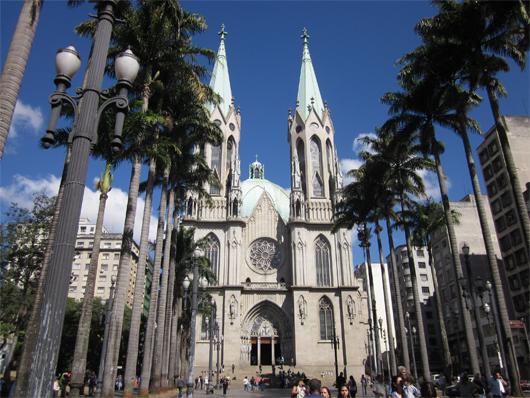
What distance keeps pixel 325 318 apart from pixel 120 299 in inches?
1221

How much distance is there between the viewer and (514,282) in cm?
4203

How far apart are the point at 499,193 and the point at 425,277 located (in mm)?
28008

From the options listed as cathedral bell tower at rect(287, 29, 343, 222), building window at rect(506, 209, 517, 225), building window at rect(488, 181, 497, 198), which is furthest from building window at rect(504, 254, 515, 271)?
cathedral bell tower at rect(287, 29, 343, 222)

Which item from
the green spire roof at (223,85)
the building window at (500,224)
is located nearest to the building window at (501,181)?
the building window at (500,224)

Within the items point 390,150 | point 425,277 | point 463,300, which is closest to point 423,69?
point 390,150

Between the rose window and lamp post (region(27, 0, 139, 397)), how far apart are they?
41546 millimetres

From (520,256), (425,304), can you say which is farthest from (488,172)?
(425,304)

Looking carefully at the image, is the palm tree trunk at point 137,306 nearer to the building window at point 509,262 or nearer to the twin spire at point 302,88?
the twin spire at point 302,88

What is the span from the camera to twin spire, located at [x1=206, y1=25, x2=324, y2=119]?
2185 inches

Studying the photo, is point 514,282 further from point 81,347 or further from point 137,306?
point 81,347

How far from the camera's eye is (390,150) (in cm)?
2348

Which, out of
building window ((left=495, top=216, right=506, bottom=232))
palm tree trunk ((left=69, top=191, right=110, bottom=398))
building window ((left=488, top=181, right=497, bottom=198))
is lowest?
palm tree trunk ((left=69, top=191, right=110, bottom=398))

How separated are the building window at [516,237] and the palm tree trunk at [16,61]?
44868mm

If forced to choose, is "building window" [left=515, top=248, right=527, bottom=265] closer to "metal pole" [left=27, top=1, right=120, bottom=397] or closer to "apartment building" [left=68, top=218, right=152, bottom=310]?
"metal pole" [left=27, top=1, right=120, bottom=397]
